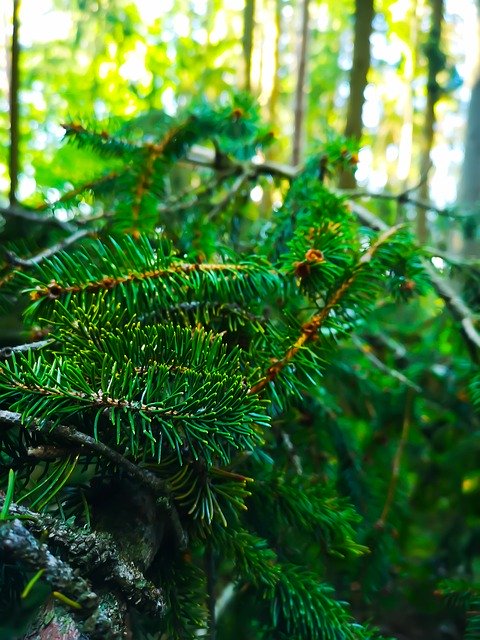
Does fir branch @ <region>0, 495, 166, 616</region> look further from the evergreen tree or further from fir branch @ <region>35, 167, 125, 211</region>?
fir branch @ <region>35, 167, 125, 211</region>

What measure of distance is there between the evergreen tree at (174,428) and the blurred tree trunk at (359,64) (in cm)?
92

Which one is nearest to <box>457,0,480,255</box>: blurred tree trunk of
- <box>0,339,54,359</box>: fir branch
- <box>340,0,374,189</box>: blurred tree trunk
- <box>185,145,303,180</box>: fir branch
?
<box>340,0,374,189</box>: blurred tree trunk

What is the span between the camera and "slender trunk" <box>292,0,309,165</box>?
6.46 feet

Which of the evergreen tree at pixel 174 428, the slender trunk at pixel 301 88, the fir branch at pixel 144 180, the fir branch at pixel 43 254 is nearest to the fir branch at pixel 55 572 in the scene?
the evergreen tree at pixel 174 428

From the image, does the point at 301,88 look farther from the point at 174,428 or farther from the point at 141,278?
the point at 174,428

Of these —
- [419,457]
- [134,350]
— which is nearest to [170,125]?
[134,350]

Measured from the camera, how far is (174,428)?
0.38 metres

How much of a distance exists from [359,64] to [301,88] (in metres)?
0.53

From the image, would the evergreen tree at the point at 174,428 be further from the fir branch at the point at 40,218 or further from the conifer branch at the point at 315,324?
the fir branch at the point at 40,218

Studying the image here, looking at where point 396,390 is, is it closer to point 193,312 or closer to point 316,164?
point 316,164

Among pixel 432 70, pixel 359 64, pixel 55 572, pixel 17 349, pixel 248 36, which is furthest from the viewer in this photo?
pixel 432 70

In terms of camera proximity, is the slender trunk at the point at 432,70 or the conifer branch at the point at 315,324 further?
the slender trunk at the point at 432,70

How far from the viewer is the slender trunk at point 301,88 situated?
197 centimetres

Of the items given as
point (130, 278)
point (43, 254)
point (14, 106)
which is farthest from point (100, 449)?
point (14, 106)
